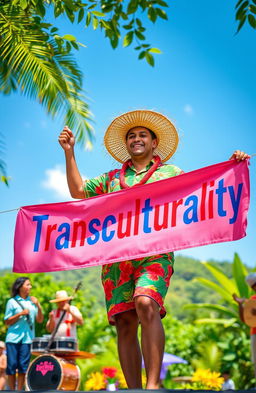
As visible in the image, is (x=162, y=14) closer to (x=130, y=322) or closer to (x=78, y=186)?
(x=78, y=186)

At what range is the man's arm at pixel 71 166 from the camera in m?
3.64

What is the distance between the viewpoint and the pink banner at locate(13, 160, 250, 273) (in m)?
3.35

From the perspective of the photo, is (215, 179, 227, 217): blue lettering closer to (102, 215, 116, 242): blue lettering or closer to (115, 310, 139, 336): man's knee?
(102, 215, 116, 242): blue lettering

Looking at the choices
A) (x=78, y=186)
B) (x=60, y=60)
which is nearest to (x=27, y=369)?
(x=78, y=186)

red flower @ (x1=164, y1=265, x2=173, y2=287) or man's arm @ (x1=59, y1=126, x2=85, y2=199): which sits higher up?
man's arm @ (x1=59, y1=126, x2=85, y2=199)

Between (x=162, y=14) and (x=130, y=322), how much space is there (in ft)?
11.2

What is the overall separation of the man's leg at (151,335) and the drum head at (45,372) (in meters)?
4.41

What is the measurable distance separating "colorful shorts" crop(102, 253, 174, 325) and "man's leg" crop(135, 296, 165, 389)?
0.05 meters

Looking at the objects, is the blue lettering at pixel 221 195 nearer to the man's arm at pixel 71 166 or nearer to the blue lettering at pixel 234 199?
the blue lettering at pixel 234 199

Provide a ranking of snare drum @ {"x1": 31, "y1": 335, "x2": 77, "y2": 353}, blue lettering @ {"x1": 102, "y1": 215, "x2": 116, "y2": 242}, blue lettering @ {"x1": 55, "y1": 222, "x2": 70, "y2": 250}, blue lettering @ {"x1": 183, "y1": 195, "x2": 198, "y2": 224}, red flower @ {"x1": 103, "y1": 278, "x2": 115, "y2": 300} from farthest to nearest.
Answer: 1. snare drum @ {"x1": 31, "y1": 335, "x2": 77, "y2": 353}
2. blue lettering @ {"x1": 55, "y1": 222, "x2": 70, "y2": 250}
3. blue lettering @ {"x1": 102, "y1": 215, "x2": 116, "y2": 242}
4. blue lettering @ {"x1": 183, "y1": 195, "x2": 198, "y2": 224}
5. red flower @ {"x1": 103, "y1": 278, "x2": 115, "y2": 300}

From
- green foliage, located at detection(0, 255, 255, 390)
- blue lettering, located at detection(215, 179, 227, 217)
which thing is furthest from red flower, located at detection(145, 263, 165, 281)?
green foliage, located at detection(0, 255, 255, 390)

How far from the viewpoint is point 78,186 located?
3715 mm

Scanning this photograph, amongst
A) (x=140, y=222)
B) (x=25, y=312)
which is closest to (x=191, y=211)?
(x=140, y=222)

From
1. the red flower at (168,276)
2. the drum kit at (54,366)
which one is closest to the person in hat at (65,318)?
the drum kit at (54,366)
